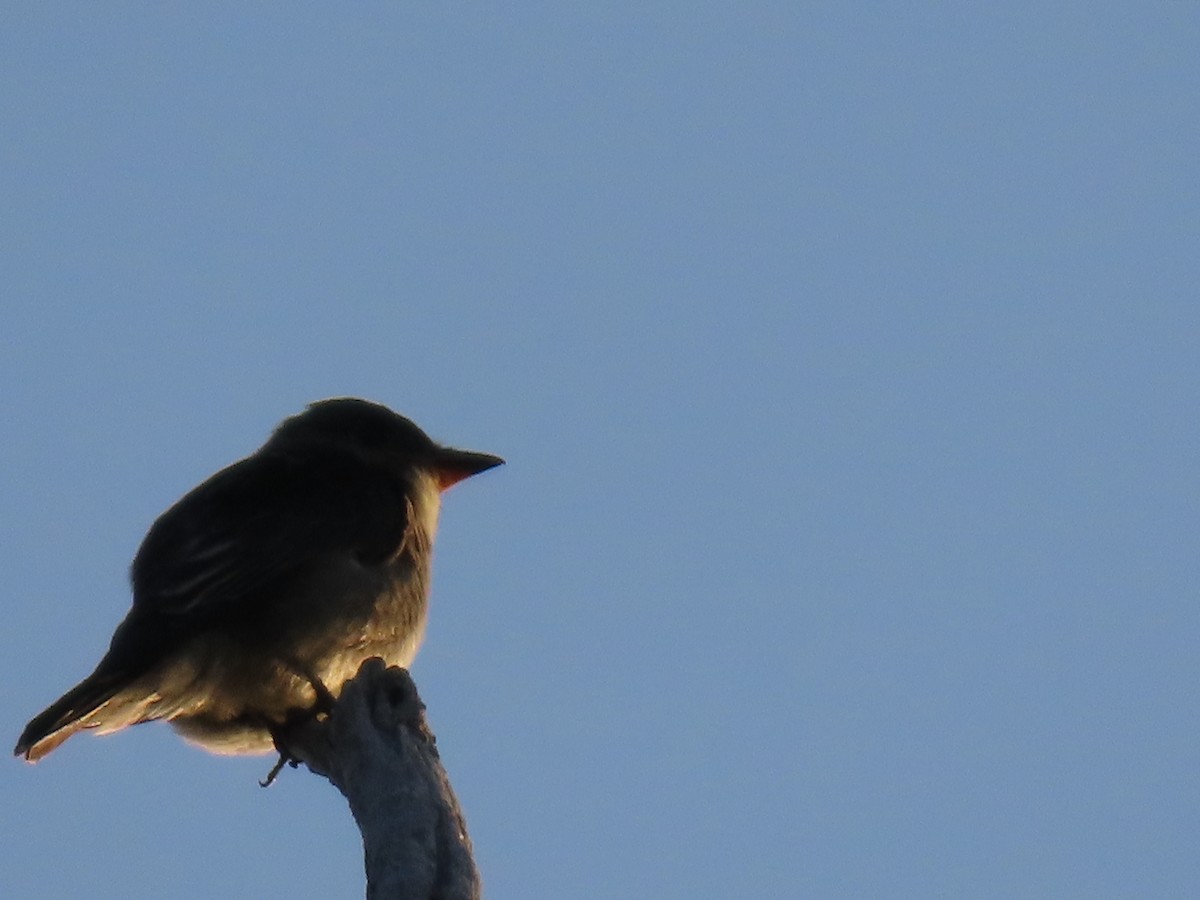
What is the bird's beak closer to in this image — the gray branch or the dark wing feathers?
the dark wing feathers

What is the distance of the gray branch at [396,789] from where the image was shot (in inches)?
183

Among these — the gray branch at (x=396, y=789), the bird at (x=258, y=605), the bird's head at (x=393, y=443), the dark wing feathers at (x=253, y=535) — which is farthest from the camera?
the bird's head at (x=393, y=443)

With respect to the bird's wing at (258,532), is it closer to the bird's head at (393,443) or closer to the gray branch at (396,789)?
the bird's head at (393,443)

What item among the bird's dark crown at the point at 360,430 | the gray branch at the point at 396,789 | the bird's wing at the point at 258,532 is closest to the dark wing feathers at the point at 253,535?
the bird's wing at the point at 258,532

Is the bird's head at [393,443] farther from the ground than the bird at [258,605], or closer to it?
farther from the ground

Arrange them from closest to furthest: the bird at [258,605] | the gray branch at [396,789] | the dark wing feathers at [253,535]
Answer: the gray branch at [396,789]
the bird at [258,605]
the dark wing feathers at [253,535]

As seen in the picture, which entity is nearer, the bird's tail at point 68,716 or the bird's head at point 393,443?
the bird's tail at point 68,716

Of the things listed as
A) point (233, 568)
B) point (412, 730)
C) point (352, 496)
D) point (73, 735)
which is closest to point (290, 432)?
point (352, 496)

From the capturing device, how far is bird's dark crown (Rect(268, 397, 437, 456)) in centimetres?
895

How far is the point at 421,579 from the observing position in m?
7.92

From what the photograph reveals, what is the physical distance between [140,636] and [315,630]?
0.67 metres

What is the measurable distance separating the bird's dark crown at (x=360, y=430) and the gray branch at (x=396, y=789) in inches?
110

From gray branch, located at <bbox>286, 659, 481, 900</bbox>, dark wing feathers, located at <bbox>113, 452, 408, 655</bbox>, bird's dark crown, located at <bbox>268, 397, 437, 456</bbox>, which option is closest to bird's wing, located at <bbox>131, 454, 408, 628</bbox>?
dark wing feathers, located at <bbox>113, 452, 408, 655</bbox>

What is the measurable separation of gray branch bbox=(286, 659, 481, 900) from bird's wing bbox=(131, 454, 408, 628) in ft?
3.51
